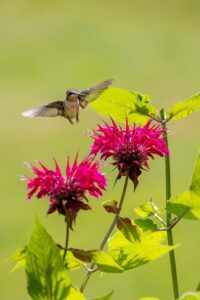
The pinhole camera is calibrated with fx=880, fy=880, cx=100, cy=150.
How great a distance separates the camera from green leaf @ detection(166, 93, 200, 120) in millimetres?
1129

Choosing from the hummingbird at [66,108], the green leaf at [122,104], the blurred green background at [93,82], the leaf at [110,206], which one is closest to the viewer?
the leaf at [110,206]

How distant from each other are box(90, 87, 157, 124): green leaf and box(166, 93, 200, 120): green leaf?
0.03 metres

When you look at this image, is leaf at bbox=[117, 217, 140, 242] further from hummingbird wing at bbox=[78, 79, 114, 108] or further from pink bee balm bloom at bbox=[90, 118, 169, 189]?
hummingbird wing at bbox=[78, 79, 114, 108]

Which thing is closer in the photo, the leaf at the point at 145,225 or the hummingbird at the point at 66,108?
the leaf at the point at 145,225

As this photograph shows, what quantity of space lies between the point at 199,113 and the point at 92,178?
29.1ft

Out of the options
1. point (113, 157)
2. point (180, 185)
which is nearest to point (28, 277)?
point (113, 157)

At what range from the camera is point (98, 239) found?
6.69 metres

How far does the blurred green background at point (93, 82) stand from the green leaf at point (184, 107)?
4.27 m

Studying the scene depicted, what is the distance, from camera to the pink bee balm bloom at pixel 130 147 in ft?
3.68

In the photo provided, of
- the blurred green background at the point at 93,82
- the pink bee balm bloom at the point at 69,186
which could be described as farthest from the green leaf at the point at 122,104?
the blurred green background at the point at 93,82

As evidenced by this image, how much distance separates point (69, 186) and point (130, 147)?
0.52ft

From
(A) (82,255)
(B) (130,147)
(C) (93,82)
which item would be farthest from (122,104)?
(C) (93,82)

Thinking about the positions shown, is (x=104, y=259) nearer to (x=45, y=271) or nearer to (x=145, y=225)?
(x=45, y=271)

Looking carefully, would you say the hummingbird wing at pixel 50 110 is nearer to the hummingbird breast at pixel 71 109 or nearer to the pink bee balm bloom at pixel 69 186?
the hummingbird breast at pixel 71 109
